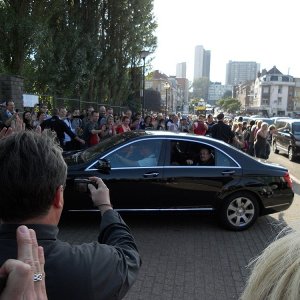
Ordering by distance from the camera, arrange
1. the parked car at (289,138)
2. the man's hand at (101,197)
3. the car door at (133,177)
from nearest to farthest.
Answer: the man's hand at (101,197)
the car door at (133,177)
the parked car at (289,138)

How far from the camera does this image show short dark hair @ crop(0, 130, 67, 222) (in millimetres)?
1434

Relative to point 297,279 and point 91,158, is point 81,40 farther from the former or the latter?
point 297,279

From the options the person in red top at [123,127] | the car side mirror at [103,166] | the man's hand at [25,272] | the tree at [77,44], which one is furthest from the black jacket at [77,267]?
the tree at [77,44]

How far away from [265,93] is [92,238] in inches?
4856

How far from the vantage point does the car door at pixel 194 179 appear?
6.32 m

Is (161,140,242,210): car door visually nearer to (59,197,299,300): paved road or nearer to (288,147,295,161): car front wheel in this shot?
(59,197,299,300): paved road

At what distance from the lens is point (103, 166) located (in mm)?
6020

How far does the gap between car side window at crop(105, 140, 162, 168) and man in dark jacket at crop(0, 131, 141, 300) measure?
185 inches

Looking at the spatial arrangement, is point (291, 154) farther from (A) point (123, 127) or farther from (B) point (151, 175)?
(B) point (151, 175)

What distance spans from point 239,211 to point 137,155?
1.88 m

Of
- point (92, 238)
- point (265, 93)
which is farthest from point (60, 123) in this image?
point (265, 93)

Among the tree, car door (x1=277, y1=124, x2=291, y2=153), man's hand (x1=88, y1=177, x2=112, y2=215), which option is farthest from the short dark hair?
car door (x1=277, y1=124, x2=291, y2=153)

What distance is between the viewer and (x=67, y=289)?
1428 millimetres

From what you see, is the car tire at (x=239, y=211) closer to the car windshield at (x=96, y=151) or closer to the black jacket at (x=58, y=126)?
the car windshield at (x=96, y=151)
